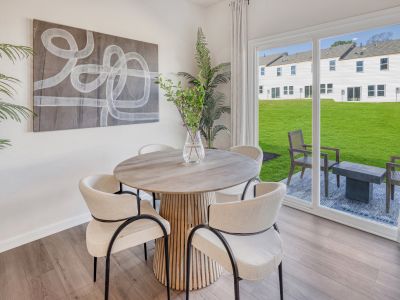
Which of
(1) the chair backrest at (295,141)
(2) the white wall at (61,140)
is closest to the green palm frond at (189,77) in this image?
(2) the white wall at (61,140)

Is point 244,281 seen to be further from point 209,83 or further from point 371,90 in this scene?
point 209,83

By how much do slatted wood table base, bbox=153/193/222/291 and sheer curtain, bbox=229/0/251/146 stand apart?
2.00 m

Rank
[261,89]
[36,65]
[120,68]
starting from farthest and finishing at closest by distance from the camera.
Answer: [261,89]
[120,68]
[36,65]

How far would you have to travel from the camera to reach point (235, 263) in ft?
4.57

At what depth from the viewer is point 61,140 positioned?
281 cm

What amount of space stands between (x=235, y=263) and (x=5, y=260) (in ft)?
7.39

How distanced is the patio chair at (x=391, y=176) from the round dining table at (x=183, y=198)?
1.67m

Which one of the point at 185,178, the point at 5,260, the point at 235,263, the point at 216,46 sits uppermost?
the point at 216,46

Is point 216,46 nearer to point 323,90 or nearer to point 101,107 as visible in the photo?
point 323,90

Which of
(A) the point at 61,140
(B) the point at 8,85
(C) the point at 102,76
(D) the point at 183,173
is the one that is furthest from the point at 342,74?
(B) the point at 8,85

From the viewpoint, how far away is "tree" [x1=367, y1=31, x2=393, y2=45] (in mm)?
2558

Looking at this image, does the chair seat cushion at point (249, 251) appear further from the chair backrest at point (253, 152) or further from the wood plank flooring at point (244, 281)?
the chair backrest at point (253, 152)

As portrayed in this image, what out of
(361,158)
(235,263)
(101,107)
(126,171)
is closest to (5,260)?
(126,171)

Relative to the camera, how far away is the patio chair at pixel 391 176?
2674 mm
